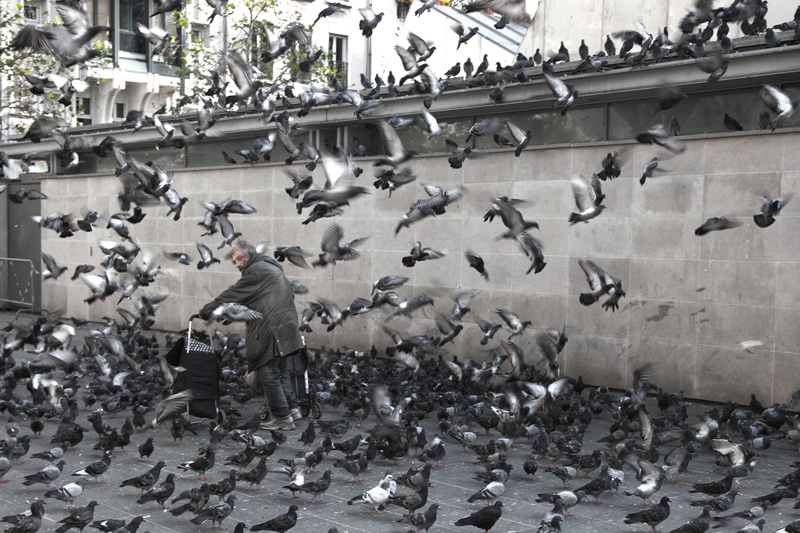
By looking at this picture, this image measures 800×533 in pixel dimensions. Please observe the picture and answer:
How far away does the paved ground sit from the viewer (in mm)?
5926

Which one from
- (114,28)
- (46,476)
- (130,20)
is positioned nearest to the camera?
(46,476)

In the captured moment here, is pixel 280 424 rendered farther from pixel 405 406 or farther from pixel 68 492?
pixel 68 492

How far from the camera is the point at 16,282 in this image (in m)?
21.0

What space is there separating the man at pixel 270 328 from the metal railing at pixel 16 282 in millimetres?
13745

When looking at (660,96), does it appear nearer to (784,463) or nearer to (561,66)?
(561,66)

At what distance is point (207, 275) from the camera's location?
16.6m

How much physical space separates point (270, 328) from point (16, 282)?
14.9 m

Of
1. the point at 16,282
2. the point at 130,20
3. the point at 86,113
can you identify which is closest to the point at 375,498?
the point at 16,282

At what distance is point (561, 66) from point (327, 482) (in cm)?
784

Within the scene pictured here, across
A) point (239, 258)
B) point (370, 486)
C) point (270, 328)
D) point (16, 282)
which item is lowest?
point (370, 486)

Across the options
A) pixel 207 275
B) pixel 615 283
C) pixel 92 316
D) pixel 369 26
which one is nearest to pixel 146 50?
pixel 92 316

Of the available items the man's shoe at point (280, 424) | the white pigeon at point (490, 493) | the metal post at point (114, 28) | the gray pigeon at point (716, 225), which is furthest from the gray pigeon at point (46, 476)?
the metal post at point (114, 28)

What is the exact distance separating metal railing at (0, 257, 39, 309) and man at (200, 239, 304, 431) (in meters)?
13.7

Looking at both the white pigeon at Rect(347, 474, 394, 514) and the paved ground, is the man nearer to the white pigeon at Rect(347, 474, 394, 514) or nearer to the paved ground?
the paved ground
